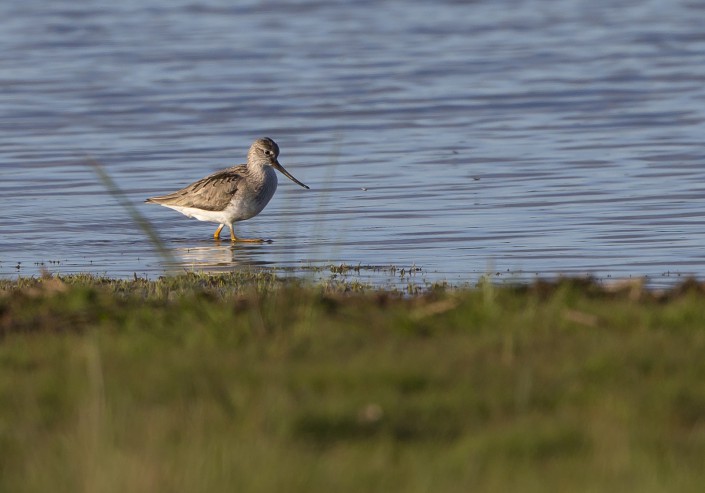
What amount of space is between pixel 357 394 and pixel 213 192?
9.79m

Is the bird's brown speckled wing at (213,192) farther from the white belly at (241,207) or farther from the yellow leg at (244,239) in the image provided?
the yellow leg at (244,239)

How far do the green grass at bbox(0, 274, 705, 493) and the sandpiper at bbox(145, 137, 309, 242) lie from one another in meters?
7.69

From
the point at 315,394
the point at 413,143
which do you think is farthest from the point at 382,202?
the point at 315,394

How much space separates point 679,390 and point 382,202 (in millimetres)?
11243

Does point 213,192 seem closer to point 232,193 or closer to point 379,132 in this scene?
point 232,193

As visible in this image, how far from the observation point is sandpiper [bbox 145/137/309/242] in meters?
15.7

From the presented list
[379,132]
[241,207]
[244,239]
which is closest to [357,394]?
[241,207]

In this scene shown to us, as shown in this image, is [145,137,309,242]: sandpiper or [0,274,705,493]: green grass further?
[145,137,309,242]: sandpiper

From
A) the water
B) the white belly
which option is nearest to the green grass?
the water

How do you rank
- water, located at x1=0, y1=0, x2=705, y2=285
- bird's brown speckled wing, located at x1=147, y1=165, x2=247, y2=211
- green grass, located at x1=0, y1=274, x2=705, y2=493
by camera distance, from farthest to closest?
bird's brown speckled wing, located at x1=147, y1=165, x2=247, y2=211
water, located at x1=0, y1=0, x2=705, y2=285
green grass, located at x1=0, y1=274, x2=705, y2=493

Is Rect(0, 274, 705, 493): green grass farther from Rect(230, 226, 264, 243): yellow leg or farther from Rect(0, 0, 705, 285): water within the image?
Rect(230, 226, 264, 243): yellow leg

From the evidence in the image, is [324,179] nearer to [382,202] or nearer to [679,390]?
[382,202]

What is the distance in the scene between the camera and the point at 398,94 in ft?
87.6

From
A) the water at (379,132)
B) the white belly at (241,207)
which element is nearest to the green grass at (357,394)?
the water at (379,132)
